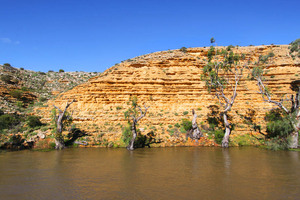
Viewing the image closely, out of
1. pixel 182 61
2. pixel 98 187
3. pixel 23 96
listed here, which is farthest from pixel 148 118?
pixel 23 96

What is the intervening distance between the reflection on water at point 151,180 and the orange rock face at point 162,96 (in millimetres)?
8936

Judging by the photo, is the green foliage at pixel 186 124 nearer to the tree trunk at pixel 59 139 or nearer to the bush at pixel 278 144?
the bush at pixel 278 144

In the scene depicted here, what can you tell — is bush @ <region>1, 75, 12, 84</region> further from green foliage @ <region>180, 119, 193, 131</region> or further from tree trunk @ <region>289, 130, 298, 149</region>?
tree trunk @ <region>289, 130, 298, 149</region>

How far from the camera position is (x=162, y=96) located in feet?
86.7

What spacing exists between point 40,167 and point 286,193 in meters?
11.7

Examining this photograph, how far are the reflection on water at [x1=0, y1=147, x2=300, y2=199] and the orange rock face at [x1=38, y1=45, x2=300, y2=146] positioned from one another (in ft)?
29.3

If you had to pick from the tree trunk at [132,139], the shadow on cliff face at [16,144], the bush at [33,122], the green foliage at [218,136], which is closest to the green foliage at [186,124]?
the green foliage at [218,136]

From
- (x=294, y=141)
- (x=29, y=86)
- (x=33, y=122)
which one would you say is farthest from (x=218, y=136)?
(x=29, y=86)

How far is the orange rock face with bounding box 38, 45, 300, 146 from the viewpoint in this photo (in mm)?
22297

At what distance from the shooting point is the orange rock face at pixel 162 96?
73.2 ft

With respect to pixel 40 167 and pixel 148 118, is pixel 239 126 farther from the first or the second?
pixel 40 167

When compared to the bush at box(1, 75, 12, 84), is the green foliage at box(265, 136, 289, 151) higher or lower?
lower

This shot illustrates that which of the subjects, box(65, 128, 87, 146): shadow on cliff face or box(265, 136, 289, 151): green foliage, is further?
box(65, 128, 87, 146): shadow on cliff face

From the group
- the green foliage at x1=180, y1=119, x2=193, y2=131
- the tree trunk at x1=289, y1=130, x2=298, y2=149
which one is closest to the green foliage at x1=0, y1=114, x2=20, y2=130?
the green foliage at x1=180, y1=119, x2=193, y2=131
